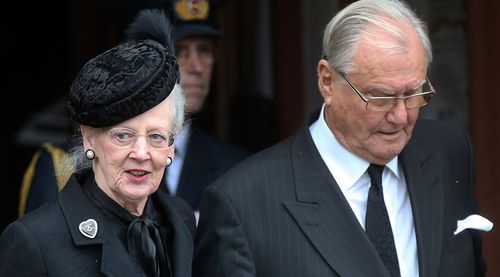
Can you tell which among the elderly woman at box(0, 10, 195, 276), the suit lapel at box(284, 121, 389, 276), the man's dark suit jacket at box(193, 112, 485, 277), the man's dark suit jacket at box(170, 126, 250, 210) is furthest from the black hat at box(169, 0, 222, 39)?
the elderly woman at box(0, 10, 195, 276)

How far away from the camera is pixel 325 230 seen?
3172mm

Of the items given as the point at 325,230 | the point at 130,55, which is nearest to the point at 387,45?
the point at 325,230

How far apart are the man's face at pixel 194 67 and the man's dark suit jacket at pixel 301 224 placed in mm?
786

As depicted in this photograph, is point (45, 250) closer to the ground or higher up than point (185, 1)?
closer to the ground

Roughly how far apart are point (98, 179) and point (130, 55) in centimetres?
35

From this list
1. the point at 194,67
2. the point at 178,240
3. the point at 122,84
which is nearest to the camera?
the point at 122,84

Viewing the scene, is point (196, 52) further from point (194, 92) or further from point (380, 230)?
point (380, 230)

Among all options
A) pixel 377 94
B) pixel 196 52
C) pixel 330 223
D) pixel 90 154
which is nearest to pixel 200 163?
pixel 196 52

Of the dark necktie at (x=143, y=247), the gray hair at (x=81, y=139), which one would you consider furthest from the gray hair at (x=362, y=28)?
the dark necktie at (x=143, y=247)

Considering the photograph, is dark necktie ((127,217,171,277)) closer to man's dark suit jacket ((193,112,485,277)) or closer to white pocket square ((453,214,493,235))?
man's dark suit jacket ((193,112,485,277))

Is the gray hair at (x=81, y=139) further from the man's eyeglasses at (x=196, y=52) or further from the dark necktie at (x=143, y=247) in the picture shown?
the man's eyeglasses at (x=196, y=52)

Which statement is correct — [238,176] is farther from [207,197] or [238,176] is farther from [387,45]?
[387,45]

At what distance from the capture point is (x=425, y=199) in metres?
3.34

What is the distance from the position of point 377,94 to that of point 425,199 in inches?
16.3
